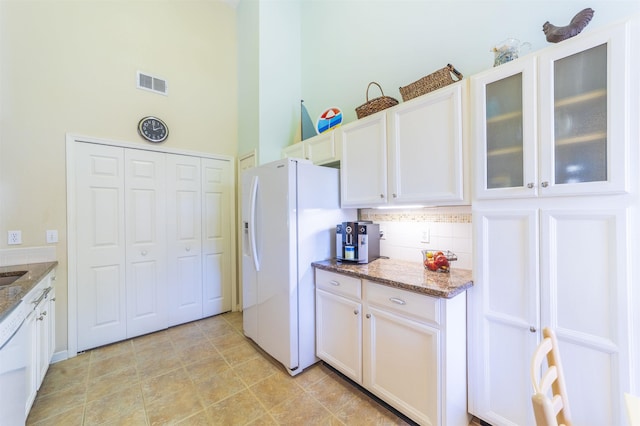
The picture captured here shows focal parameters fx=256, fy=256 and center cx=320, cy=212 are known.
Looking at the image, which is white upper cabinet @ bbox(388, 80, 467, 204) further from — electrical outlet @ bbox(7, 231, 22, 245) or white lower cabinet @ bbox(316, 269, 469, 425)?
electrical outlet @ bbox(7, 231, 22, 245)

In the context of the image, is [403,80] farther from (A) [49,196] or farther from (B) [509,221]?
(A) [49,196]

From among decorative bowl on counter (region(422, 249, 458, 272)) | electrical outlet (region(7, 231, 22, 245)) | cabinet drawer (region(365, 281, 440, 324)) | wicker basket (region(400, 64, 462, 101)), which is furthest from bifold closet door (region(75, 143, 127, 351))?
decorative bowl on counter (region(422, 249, 458, 272))

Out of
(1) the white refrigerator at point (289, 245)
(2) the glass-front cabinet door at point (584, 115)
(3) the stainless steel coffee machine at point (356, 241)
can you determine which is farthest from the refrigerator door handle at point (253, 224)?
(2) the glass-front cabinet door at point (584, 115)

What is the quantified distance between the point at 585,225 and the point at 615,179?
0.22m

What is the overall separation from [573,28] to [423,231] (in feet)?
4.68

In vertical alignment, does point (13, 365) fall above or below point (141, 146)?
below

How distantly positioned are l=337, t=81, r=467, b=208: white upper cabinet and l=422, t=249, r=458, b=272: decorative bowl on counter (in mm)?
403

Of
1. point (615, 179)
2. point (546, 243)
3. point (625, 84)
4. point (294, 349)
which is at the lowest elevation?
point (294, 349)

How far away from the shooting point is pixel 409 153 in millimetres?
1838

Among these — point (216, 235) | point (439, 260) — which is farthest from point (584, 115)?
point (216, 235)

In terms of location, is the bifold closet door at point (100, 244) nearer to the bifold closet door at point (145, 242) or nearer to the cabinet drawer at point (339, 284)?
the bifold closet door at point (145, 242)

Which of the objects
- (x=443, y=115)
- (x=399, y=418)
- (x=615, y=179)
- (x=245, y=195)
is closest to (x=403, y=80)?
(x=443, y=115)

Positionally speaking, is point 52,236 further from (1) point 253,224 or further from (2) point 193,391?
(2) point 193,391

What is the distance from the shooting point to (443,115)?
165 cm
